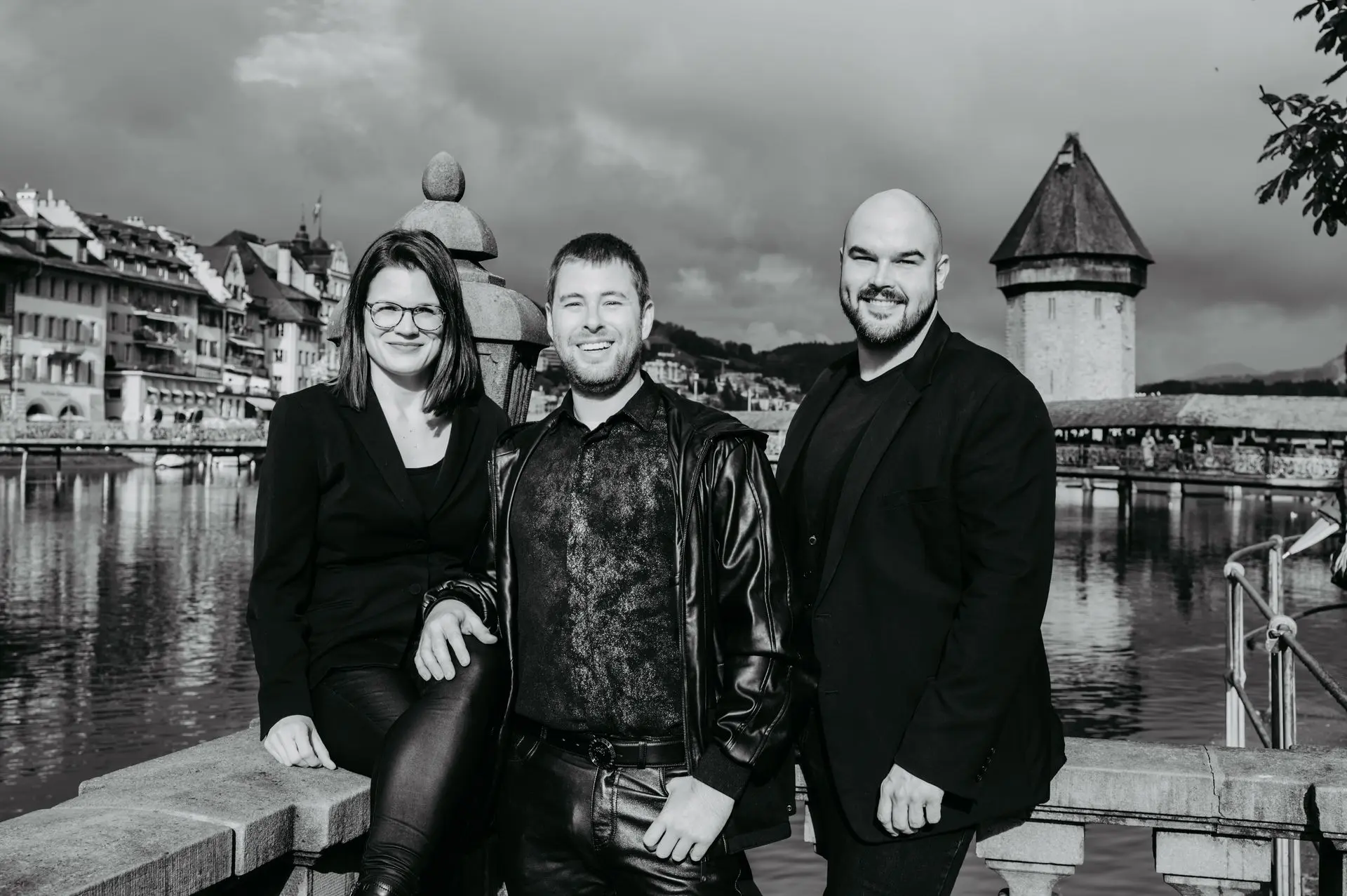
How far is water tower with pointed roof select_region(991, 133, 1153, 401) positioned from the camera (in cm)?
5681

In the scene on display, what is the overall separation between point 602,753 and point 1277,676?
3.33 m

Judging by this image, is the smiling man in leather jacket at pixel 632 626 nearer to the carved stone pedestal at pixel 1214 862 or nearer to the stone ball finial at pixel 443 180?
the carved stone pedestal at pixel 1214 862

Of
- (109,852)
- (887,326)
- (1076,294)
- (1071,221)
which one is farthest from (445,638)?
(1071,221)

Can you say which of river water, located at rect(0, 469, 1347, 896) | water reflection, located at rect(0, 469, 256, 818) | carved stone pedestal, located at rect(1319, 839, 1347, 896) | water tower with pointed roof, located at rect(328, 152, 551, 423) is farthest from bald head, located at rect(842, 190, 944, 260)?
water reflection, located at rect(0, 469, 256, 818)

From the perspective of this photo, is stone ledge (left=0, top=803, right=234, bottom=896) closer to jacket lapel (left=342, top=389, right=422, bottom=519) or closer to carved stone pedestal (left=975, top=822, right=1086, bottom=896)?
jacket lapel (left=342, top=389, right=422, bottom=519)

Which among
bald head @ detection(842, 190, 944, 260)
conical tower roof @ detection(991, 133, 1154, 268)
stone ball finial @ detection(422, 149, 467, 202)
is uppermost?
conical tower roof @ detection(991, 133, 1154, 268)

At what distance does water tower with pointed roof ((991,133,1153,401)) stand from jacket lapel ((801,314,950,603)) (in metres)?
56.7

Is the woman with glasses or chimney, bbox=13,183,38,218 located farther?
chimney, bbox=13,183,38,218

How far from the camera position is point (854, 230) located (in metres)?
2.60

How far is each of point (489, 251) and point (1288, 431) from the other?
161 feet

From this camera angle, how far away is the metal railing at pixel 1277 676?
11.4 ft

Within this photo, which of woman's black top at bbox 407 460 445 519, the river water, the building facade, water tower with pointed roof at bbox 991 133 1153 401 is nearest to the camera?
woman's black top at bbox 407 460 445 519

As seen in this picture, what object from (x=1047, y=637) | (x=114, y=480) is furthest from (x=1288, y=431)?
(x=114, y=480)

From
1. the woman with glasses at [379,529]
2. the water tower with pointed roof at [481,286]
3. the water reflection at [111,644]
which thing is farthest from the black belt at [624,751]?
the water reflection at [111,644]
